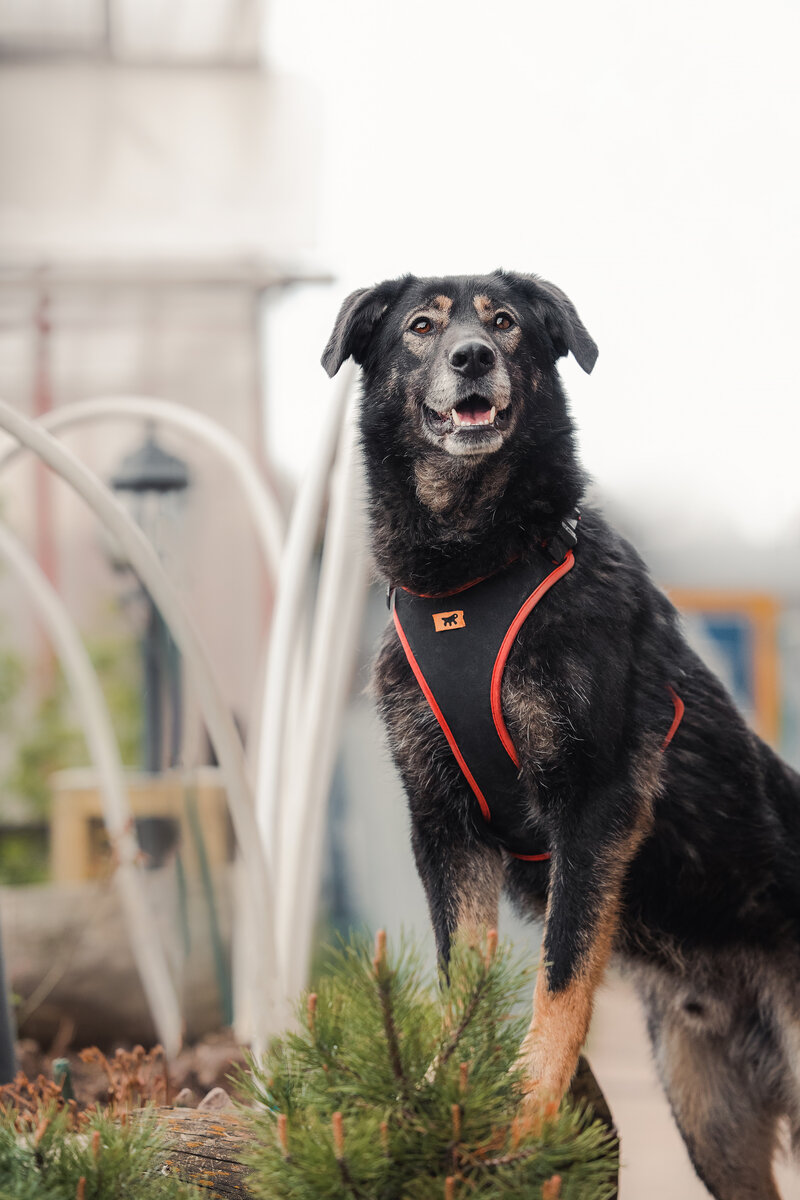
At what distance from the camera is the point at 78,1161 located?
1.12 m

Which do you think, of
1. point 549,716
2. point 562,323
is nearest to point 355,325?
point 562,323

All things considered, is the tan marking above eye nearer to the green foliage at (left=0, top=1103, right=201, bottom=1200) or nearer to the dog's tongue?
the dog's tongue

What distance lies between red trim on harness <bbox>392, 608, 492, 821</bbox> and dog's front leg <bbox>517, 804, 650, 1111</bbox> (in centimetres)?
12

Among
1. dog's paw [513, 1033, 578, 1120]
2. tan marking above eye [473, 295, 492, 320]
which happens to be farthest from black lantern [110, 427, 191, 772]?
dog's paw [513, 1033, 578, 1120]

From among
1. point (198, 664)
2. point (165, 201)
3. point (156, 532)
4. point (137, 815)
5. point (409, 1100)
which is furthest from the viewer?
point (165, 201)

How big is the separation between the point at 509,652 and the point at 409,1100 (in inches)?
24.2

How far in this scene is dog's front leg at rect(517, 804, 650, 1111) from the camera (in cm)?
140

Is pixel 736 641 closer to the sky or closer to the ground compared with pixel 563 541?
closer to the ground

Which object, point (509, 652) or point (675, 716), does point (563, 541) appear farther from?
point (675, 716)

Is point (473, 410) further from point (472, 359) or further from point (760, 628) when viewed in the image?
point (760, 628)

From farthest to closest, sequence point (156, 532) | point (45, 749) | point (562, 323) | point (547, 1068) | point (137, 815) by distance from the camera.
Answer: point (45, 749)
point (137, 815)
point (156, 532)
point (562, 323)
point (547, 1068)

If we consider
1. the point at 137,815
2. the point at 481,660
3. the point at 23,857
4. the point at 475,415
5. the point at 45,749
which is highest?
the point at 475,415

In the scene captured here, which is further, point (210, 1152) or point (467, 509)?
point (467, 509)

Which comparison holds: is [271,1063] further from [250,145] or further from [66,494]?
[66,494]
